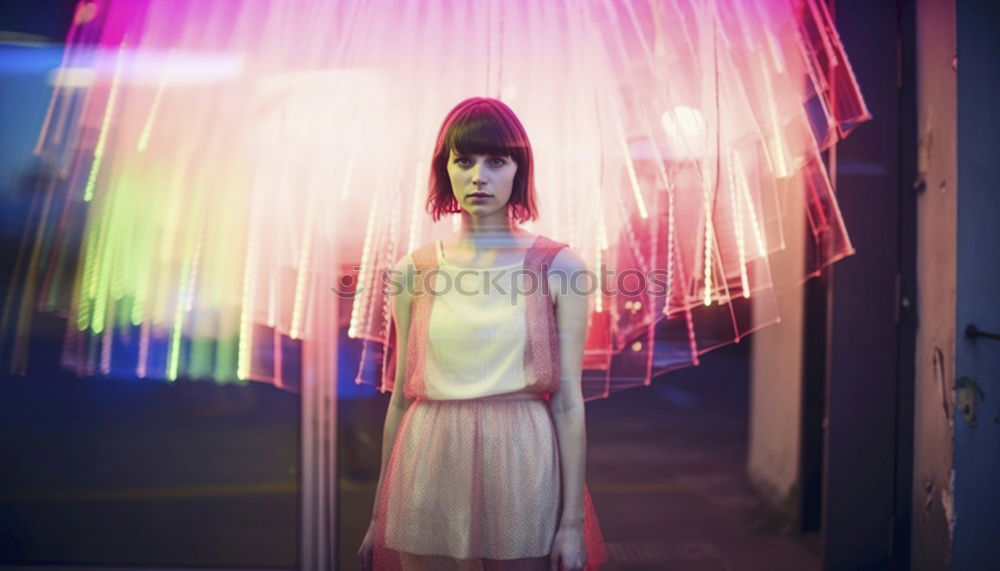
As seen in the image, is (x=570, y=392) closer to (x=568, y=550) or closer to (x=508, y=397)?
(x=508, y=397)

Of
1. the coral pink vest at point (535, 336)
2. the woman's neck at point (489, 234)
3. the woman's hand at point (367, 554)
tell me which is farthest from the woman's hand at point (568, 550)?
the woman's neck at point (489, 234)

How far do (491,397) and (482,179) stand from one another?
0.57 m

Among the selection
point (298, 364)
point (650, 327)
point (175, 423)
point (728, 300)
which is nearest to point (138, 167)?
point (298, 364)

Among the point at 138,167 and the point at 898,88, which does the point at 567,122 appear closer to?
the point at 898,88

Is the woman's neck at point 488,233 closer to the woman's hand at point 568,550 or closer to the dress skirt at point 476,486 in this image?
the dress skirt at point 476,486

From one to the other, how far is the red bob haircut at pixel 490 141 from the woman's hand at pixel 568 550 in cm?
83

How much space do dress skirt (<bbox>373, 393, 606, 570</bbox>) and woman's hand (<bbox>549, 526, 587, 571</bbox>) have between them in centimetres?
4

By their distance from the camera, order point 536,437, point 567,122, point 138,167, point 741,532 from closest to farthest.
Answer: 1. point 536,437
2. point 567,122
3. point 138,167
4. point 741,532

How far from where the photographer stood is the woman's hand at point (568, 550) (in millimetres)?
1792

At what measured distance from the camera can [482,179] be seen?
1.89 m

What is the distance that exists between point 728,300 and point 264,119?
5.67ft

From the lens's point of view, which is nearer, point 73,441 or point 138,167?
point 138,167

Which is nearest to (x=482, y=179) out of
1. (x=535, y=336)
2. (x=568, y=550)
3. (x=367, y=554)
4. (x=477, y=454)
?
(x=535, y=336)

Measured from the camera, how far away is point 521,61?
241 centimetres
